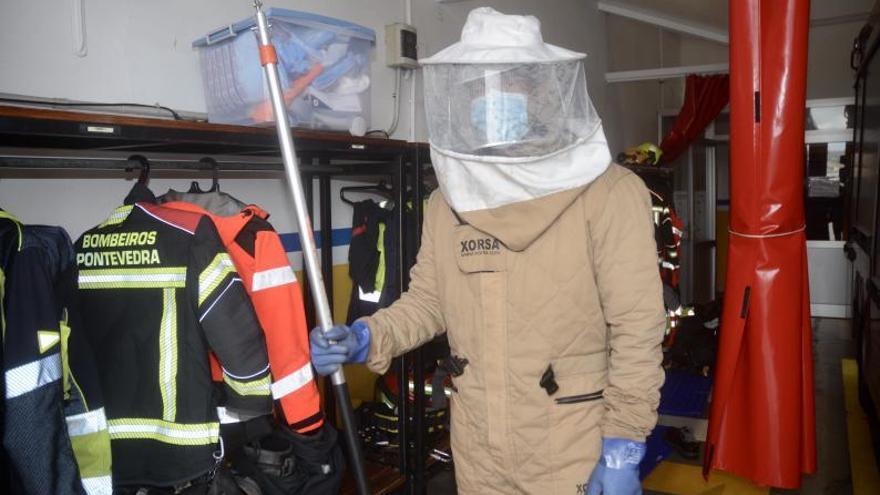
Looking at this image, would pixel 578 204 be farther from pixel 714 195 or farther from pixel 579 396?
pixel 714 195

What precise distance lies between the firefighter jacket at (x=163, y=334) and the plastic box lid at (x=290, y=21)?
649 millimetres

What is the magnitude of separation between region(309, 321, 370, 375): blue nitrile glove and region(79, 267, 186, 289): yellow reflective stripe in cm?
51

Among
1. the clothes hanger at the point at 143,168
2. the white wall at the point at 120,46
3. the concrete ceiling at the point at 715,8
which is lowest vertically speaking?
the clothes hanger at the point at 143,168

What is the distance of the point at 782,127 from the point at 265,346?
2096mm

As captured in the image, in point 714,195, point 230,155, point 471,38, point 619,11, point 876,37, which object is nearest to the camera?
point 471,38

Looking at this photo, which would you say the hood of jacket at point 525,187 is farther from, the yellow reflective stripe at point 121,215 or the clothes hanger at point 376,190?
the clothes hanger at point 376,190

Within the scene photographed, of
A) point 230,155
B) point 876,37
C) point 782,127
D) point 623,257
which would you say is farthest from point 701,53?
point 623,257

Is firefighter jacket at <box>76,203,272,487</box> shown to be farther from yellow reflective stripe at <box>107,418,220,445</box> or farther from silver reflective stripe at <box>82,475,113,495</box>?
silver reflective stripe at <box>82,475,113,495</box>

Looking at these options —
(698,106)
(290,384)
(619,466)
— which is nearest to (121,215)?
(290,384)

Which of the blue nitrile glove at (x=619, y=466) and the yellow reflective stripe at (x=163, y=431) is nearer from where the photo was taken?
the blue nitrile glove at (x=619, y=466)

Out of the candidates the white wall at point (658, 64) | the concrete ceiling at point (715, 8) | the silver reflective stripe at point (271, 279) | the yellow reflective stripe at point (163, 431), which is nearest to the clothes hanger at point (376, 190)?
the silver reflective stripe at point (271, 279)

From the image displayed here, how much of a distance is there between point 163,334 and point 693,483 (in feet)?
8.08

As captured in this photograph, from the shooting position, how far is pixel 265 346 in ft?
5.90

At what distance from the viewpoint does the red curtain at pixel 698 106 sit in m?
6.62
